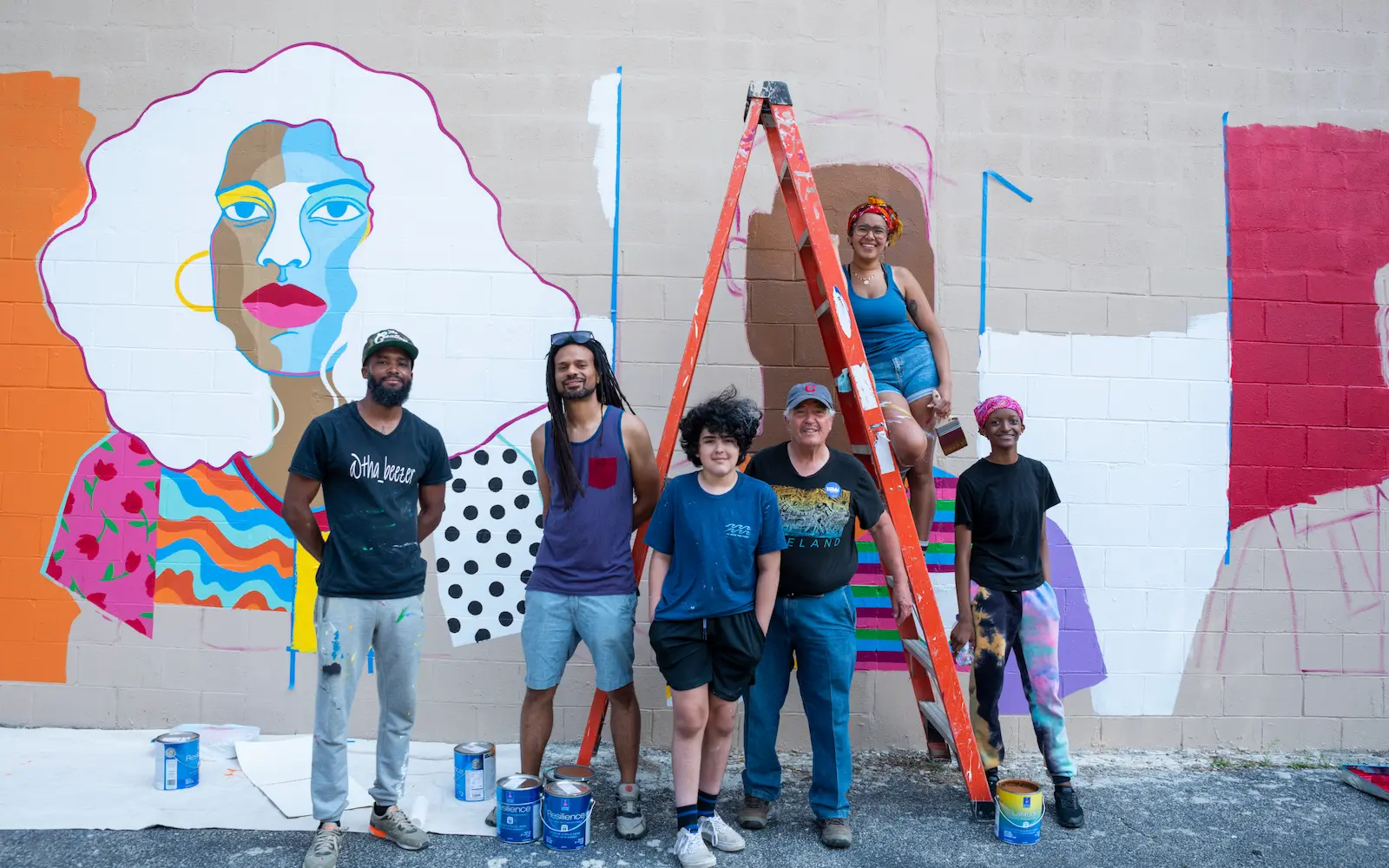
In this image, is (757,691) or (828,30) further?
(828,30)

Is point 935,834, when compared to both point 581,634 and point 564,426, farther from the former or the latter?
point 564,426

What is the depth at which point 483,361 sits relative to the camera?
434 cm

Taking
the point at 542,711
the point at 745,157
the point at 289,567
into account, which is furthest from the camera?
the point at 289,567

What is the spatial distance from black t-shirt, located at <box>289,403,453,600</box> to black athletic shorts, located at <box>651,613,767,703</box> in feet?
3.16

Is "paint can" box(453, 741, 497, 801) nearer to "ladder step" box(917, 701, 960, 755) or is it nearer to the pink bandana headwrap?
"ladder step" box(917, 701, 960, 755)

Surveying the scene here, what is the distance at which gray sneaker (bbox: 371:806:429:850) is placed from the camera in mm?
3172

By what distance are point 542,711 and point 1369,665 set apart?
160 inches

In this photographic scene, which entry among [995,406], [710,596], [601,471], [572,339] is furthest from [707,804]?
[995,406]

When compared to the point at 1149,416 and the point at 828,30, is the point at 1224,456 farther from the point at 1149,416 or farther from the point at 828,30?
the point at 828,30

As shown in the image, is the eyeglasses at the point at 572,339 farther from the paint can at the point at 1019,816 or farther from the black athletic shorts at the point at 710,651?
the paint can at the point at 1019,816

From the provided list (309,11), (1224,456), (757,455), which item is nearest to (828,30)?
(757,455)

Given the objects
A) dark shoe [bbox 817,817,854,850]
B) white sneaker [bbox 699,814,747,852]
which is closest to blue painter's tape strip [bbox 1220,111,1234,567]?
dark shoe [bbox 817,817,854,850]

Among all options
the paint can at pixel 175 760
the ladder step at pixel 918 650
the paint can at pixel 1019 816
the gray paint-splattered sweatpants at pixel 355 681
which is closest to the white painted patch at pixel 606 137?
the gray paint-splattered sweatpants at pixel 355 681

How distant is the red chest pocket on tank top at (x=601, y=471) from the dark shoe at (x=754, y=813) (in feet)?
4.39
